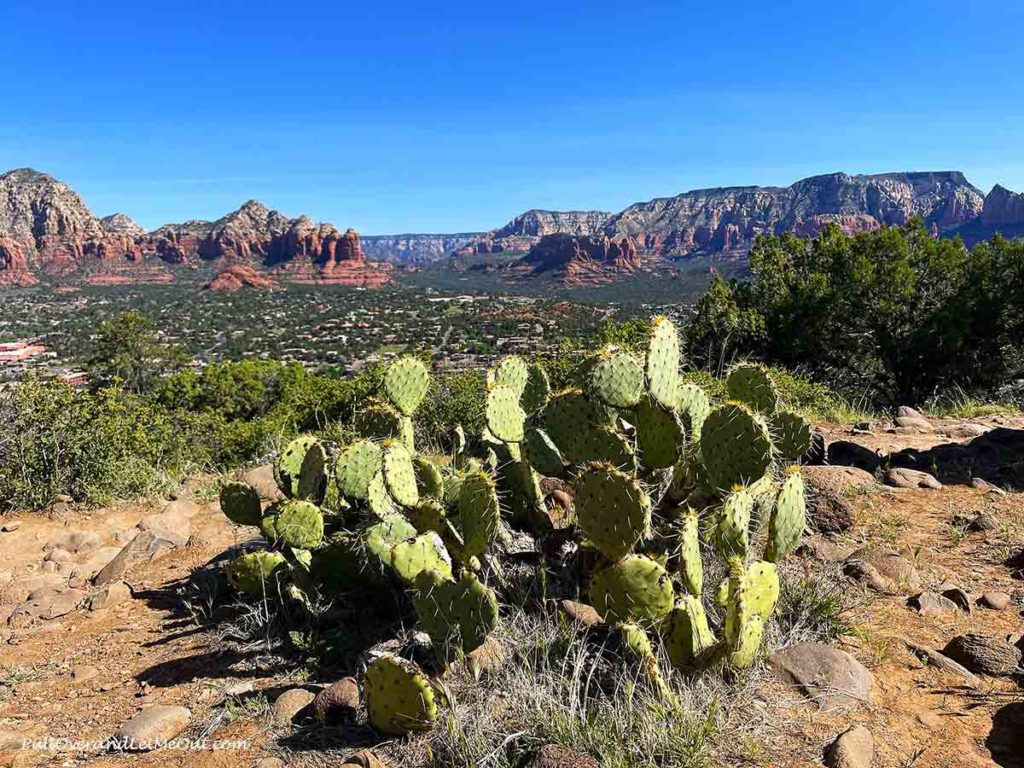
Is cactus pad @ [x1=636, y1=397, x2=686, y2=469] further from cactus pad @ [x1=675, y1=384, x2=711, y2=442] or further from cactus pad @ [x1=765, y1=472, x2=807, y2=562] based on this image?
cactus pad @ [x1=765, y1=472, x2=807, y2=562]

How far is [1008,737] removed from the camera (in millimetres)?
2289

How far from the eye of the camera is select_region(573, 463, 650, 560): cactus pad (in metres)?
2.57

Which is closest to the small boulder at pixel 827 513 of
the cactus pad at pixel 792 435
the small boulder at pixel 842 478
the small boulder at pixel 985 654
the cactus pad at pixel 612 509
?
A: the small boulder at pixel 842 478

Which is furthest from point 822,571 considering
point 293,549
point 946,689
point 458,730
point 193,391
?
point 193,391

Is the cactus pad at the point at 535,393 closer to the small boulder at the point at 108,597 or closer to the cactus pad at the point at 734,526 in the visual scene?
the cactus pad at the point at 734,526

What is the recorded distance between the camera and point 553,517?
4.21 metres

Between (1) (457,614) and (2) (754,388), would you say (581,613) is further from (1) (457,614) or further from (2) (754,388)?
(2) (754,388)

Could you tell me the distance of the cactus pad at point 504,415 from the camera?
3639 mm

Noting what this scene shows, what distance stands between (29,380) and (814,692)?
7362mm

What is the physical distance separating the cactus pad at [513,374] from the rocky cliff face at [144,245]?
4192 inches

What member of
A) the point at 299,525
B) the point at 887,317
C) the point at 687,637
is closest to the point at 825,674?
the point at 687,637

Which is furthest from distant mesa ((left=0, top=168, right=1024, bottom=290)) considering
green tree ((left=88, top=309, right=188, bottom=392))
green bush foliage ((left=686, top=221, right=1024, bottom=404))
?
green bush foliage ((left=686, top=221, right=1024, bottom=404))

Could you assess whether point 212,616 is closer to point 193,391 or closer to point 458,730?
point 458,730

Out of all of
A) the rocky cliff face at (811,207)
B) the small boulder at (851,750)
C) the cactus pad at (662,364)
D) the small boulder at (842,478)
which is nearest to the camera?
the small boulder at (851,750)
